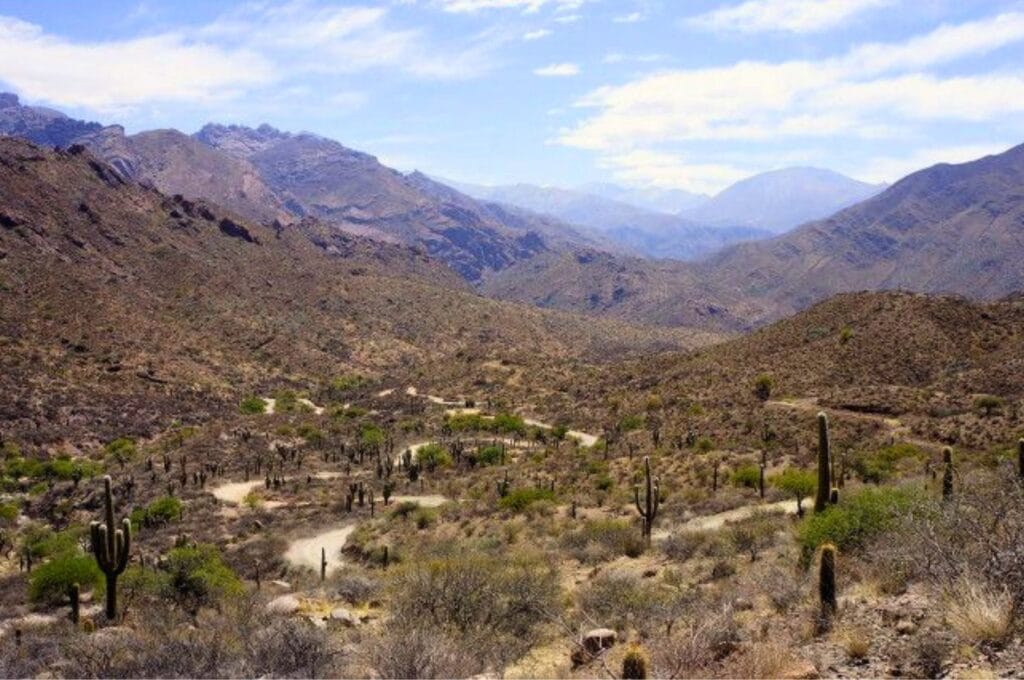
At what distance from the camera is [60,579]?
22.7m

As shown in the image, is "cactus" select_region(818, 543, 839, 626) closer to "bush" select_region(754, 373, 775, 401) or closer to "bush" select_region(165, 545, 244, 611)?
"bush" select_region(165, 545, 244, 611)

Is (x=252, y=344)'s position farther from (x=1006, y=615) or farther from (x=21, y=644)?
(x=1006, y=615)

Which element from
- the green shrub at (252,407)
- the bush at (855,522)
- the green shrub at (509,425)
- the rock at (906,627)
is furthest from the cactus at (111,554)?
the green shrub at (252,407)

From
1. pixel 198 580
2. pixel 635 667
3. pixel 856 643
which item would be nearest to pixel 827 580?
pixel 856 643

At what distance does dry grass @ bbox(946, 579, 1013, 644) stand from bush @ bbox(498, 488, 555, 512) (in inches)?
912

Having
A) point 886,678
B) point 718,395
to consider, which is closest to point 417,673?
point 886,678

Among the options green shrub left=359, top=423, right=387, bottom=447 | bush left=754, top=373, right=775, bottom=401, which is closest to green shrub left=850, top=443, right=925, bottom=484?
bush left=754, top=373, right=775, bottom=401

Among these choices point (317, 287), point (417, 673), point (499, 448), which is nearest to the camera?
point (417, 673)

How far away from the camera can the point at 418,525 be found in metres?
31.2

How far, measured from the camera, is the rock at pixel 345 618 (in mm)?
14320

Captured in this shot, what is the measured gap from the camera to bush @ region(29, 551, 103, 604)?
22500mm

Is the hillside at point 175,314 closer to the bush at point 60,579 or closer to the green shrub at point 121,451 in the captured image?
the green shrub at point 121,451

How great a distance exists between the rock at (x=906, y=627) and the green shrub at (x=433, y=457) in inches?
1484

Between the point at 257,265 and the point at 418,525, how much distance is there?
9351cm
